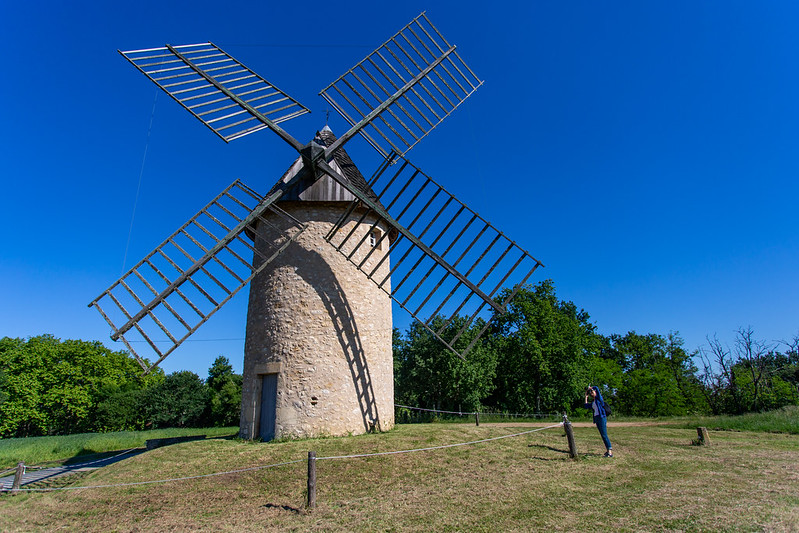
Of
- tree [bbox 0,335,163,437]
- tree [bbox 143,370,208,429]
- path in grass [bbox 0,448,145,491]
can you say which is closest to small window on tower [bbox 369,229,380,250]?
path in grass [bbox 0,448,145,491]

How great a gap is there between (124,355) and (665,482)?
5106 centimetres

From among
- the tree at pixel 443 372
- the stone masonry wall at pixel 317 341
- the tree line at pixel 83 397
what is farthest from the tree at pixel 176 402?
the stone masonry wall at pixel 317 341

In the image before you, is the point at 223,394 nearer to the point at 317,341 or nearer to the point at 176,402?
the point at 176,402

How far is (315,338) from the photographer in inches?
392

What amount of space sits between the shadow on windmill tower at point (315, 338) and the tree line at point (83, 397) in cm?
2665

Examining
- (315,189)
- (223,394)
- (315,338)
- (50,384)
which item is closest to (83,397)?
(50,384)

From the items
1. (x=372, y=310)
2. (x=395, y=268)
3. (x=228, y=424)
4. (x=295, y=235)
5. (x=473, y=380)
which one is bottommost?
(x=228, y=424)

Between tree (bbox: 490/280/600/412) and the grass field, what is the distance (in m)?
15.1

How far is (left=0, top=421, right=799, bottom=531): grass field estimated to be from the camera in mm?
4730

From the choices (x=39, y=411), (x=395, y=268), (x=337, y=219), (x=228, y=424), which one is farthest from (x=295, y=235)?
(x=39, y=411)

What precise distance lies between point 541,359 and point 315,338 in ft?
57.9

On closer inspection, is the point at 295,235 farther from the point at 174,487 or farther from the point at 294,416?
the point at 174,487

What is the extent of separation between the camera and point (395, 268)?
9.86 metres

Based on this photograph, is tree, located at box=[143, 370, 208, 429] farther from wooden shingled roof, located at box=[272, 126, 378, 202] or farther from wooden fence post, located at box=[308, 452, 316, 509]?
wooden fence post, located at box=[308, 452, 316, 509]
